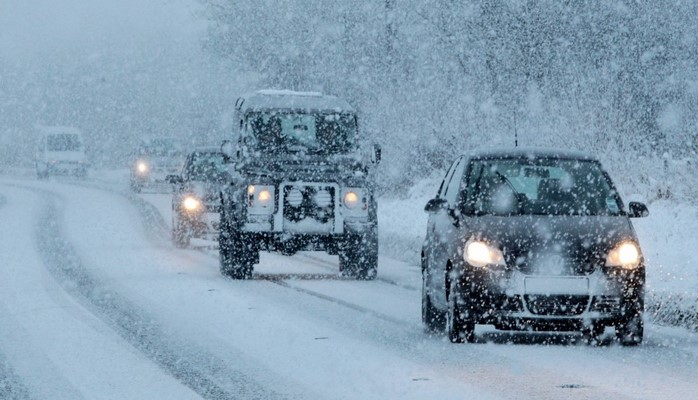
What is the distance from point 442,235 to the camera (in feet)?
39.3

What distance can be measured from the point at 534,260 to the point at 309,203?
699 cm

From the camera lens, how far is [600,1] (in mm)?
29562

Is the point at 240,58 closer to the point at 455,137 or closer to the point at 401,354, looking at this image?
the point at 455,137

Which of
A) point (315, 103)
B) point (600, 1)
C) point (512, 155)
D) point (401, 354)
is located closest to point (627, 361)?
point (401, 354)

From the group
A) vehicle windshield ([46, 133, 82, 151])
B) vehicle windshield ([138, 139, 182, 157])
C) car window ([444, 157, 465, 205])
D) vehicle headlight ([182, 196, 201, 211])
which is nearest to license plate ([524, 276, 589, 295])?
car window ([444, 157, 465, 205])

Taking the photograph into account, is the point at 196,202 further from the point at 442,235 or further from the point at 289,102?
the point at 442,235

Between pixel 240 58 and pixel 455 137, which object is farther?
pixel 240 58

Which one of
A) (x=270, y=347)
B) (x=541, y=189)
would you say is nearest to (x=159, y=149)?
(x=541, y=189)

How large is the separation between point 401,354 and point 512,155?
2.28 meters

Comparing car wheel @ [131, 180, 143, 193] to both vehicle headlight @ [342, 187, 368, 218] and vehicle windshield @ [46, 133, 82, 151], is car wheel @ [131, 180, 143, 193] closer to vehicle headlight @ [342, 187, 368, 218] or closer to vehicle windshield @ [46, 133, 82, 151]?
vehicle windshield @ [46, 133, 82, 151]

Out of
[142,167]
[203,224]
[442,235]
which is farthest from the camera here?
[142,167]

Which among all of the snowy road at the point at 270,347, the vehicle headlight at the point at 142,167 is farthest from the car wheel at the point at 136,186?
the snowy road at the point at 270,347

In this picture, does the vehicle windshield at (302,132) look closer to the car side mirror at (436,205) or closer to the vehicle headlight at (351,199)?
the vehicle headlight at (351,199)

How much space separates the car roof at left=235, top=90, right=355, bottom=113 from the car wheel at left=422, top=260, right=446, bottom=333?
669cm
